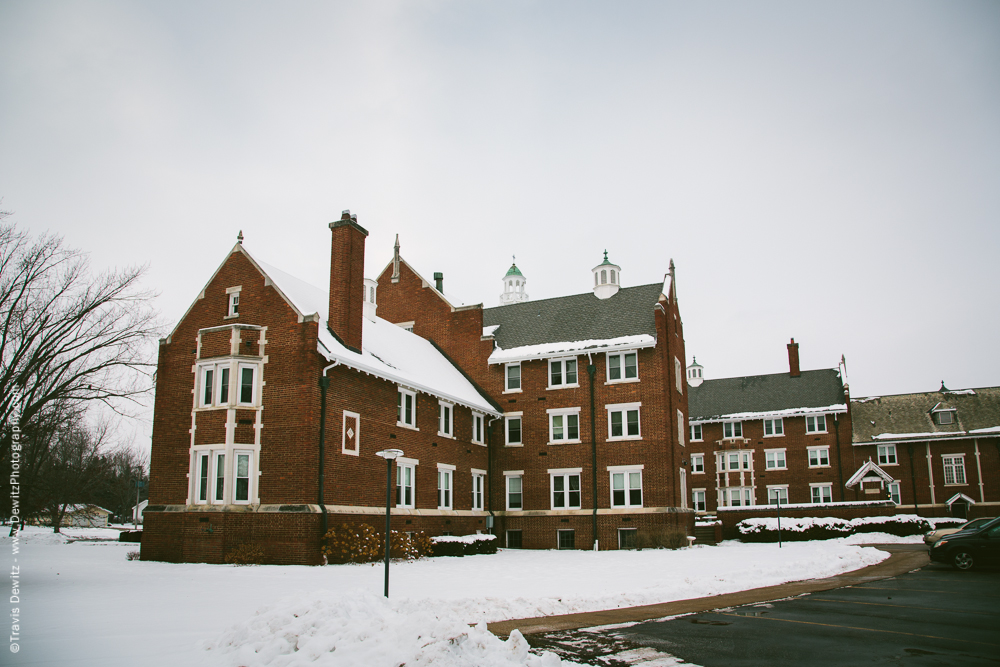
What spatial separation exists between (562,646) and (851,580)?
12734 mm

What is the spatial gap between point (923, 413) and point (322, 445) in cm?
4850

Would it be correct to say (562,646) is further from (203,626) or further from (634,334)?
(634,334)

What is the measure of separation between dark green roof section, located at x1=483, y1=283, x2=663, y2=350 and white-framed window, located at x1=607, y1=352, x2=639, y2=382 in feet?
3.60

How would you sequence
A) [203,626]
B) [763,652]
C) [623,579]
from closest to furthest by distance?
[763,652]
[203,626]
[623,579]

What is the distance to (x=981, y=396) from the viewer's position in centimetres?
5362

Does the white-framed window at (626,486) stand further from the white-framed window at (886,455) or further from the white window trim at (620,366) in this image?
the white-framed window at (886,455)

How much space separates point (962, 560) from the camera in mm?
21922

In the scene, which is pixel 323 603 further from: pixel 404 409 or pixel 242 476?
pixel 404 409

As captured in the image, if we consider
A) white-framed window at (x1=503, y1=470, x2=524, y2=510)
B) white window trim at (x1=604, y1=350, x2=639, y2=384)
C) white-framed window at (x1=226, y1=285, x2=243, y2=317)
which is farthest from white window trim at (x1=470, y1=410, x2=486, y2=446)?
white-framed window at (x1=226, y1=285, x2=243, y2=317)

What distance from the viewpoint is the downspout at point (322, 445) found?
23.5 meters

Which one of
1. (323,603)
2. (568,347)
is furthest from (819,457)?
(323,603)

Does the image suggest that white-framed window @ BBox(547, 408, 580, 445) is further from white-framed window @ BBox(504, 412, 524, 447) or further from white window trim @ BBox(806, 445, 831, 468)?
white window trim @ BBox(806, 445, 831, 468)

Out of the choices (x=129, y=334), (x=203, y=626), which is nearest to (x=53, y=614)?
(x=203, y=626)

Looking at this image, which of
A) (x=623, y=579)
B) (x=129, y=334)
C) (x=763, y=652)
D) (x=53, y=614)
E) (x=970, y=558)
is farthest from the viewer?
(x=129, y=334)
